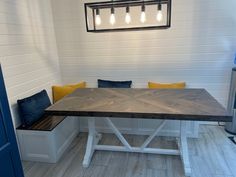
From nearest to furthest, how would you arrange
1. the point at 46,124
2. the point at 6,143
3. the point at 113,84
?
the point at 6,143 < the point at 46,124 < the point at 113,84

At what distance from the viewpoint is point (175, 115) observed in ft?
5.81

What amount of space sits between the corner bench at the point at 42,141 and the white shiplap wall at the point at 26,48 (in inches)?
10.6

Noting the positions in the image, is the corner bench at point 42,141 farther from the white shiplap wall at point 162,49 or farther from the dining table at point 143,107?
the white shiplap wall at point 162,49

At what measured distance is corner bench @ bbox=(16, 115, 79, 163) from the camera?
2.43m

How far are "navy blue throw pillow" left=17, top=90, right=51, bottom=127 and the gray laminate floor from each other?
0.58 m

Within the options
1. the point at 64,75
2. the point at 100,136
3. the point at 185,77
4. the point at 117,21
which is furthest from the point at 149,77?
the point at 64,75

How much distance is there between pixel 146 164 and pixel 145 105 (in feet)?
2.90

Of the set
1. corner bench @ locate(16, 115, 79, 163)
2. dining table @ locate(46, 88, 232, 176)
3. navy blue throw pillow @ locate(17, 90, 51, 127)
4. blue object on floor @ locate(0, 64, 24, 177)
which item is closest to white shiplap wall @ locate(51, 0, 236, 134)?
dining table @ locate(46, 88, 232, 176)

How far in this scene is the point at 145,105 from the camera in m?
2.03

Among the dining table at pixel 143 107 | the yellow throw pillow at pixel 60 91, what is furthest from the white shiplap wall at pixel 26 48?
the dining table at pixel 143 107

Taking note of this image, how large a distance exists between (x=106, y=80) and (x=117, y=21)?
1067mm

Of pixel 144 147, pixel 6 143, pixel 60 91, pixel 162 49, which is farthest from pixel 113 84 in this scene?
pixel 6 143

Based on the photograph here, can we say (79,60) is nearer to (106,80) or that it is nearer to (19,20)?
(106,80)

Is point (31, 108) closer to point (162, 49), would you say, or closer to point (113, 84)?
point (113, 84)
